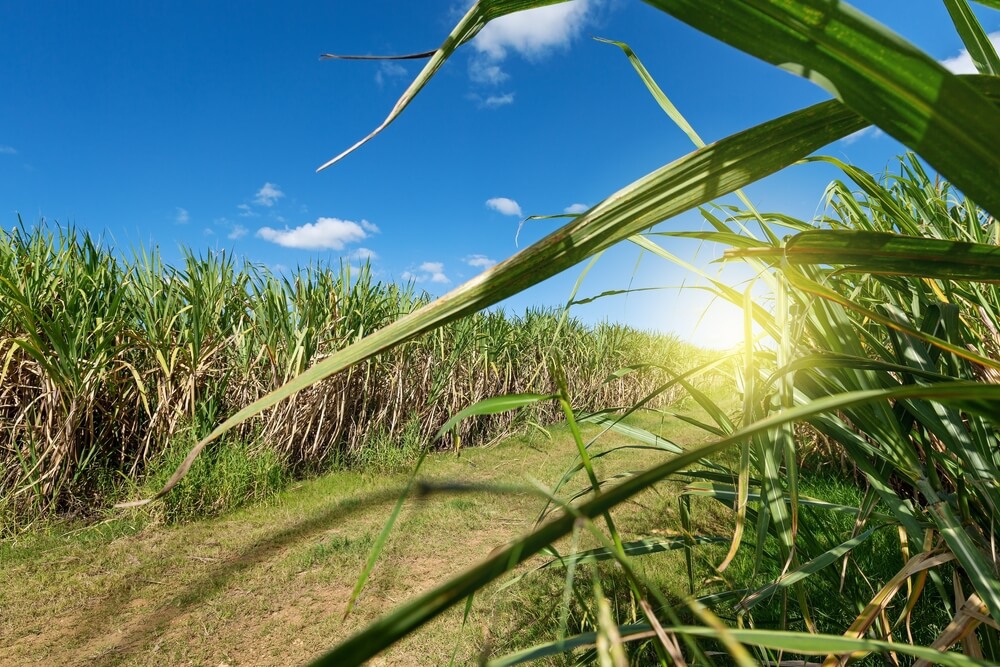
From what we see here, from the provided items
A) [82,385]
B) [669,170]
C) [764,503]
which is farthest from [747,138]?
[82,385]

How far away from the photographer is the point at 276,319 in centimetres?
426

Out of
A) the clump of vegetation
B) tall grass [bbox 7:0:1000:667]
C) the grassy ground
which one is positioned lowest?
the grassy ground

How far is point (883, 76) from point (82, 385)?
3.90 metres

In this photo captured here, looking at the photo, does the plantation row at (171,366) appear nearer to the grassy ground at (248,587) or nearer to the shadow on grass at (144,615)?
the grassy ground at (248,587)

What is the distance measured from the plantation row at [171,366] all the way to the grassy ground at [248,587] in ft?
1.92

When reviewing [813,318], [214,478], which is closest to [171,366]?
[214,478]

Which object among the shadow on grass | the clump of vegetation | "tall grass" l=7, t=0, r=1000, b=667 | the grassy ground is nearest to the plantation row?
the clump of vegetation

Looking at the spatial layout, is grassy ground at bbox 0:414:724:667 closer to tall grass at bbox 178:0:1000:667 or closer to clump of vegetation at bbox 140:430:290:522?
clump of vegetation at bbox 140:430:290:522

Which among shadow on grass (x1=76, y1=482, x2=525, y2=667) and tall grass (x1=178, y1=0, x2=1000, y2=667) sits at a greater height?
tall grass (x1=178, y1=0, x2=1000, y2=667)

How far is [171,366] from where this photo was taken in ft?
11.6

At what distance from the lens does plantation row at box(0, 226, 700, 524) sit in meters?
3.03

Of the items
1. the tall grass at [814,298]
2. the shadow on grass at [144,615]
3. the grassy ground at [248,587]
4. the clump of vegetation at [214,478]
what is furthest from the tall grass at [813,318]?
the clump of vegetation at [214,478]

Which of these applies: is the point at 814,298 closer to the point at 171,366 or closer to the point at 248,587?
the point at 248,587

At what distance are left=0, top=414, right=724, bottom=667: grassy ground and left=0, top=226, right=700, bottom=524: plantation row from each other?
585 mm
